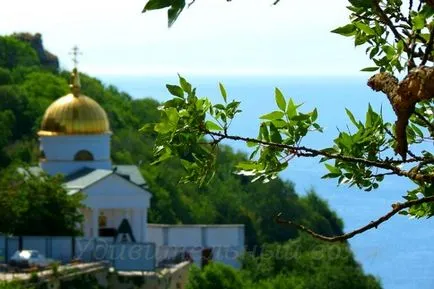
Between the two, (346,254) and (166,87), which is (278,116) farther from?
(346,254)

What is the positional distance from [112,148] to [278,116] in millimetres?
52436

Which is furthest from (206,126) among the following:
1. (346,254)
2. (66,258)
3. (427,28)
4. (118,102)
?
(118,102)

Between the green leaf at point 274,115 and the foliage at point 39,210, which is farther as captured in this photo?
the foliage at point 39,210

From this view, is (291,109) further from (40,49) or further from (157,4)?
(40,49)

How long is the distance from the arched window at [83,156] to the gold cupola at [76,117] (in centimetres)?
113

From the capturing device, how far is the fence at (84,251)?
3170cm

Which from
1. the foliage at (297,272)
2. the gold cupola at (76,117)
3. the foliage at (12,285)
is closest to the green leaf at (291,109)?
the foliage at (12,285)

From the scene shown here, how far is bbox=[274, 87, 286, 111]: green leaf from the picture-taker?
3367mm

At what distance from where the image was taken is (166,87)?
3.44 meters

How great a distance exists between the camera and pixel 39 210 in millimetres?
32938

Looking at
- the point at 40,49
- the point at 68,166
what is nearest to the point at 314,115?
the point at 68,166

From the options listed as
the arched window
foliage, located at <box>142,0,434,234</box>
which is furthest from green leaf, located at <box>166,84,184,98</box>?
the arched window

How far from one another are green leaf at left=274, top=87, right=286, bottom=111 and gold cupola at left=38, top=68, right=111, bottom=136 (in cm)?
3333

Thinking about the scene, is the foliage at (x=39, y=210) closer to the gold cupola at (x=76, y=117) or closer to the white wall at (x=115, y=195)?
the gold cupola at (x=76, y=117)
